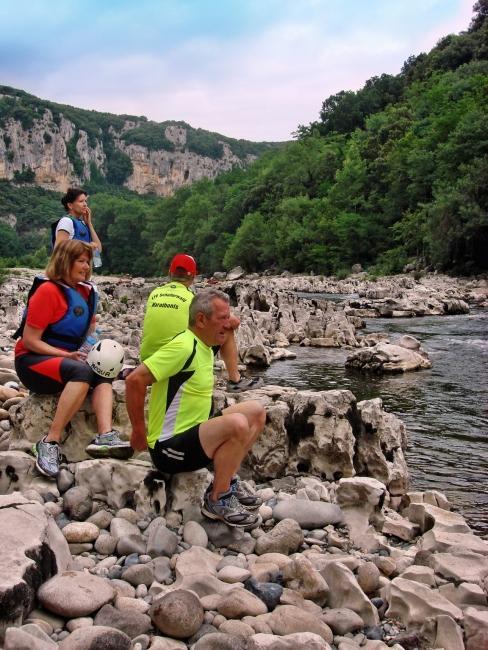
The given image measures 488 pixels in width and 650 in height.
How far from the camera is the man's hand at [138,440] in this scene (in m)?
4.19

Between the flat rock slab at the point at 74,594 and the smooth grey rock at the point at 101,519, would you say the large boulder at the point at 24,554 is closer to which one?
the flat rock slab at the point at 74,594

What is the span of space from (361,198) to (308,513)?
58280mm

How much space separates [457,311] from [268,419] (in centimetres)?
1975

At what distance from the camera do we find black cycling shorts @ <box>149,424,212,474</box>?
12.7 ft

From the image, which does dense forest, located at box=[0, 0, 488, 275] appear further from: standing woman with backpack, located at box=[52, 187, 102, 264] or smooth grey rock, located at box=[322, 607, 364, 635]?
smooth grey rock, located at box=[322, 607, 364, 635]

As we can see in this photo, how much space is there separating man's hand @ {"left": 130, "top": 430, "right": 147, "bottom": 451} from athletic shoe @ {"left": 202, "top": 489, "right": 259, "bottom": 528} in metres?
0.60

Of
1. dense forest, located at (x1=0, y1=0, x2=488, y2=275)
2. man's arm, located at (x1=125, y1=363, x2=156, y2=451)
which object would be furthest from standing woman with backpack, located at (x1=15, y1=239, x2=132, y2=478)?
dense forest, located at (x1=0, y1=0, x2=488, y2=275)

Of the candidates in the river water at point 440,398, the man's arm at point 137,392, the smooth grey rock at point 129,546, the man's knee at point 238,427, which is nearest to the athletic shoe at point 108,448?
the man's arm at point 137,392

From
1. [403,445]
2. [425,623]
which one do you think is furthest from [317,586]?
[403,445]

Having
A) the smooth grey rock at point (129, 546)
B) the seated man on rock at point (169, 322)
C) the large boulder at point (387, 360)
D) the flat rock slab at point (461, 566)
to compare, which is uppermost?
the seated man on rock at point (169, 322)

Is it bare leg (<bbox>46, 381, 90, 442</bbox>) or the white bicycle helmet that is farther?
the white bicycle helmet

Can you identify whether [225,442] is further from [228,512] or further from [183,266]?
[183,266]

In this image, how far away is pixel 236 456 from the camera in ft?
12.6

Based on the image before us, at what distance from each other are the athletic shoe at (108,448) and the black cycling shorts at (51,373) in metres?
0.44
